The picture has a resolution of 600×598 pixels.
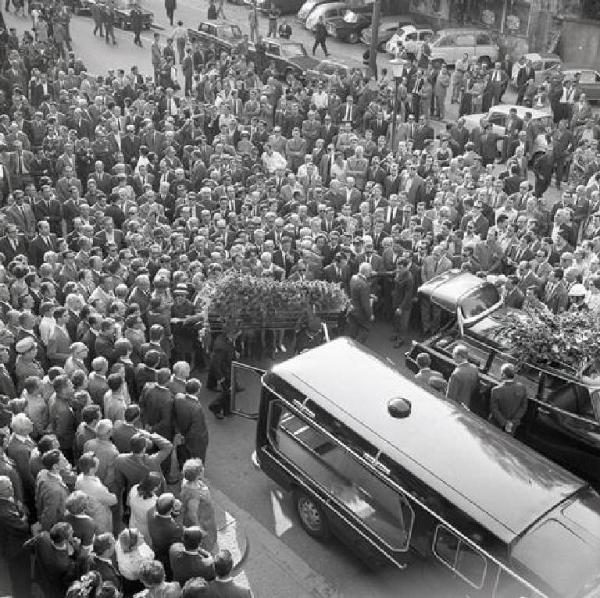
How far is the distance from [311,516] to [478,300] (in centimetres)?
406

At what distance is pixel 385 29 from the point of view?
30766mm

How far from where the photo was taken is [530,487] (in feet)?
23.2

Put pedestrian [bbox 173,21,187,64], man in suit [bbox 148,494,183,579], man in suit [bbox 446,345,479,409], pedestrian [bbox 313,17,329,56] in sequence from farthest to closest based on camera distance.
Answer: pedestrian [bbox 313,17,329,56] → pedestrian [bbox 173,21,187,64] → man in suit [bbox 446,345,479,409] → man in suit [bbox 148,494,183,579]

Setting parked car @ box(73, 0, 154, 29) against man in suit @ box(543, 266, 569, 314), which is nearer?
man in suit @ box(543, 266, 569, 314)

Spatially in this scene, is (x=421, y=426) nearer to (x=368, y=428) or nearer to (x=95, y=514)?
(x=368, y=428)

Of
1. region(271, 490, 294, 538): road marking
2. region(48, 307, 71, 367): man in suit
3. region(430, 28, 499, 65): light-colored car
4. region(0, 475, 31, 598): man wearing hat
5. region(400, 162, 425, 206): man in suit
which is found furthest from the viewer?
region(430, 28, 499, 65): light-colored car

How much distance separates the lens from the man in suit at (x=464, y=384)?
923 cm

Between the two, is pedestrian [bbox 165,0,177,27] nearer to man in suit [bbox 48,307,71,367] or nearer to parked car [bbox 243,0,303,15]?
parked car [bbox 243,0,303,15]

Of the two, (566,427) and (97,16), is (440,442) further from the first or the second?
(97,16)

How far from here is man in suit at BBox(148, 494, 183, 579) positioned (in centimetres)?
684

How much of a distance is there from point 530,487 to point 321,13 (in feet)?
90.2

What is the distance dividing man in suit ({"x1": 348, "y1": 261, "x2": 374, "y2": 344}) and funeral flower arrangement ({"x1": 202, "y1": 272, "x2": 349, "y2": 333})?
4.07ft

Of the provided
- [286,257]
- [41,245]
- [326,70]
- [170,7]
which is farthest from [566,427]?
[170,7]

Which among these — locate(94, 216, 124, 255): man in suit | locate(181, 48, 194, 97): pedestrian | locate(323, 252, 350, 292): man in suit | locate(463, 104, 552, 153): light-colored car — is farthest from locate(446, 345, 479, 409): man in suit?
locate(181, 48, 194, 97): pedestrian
